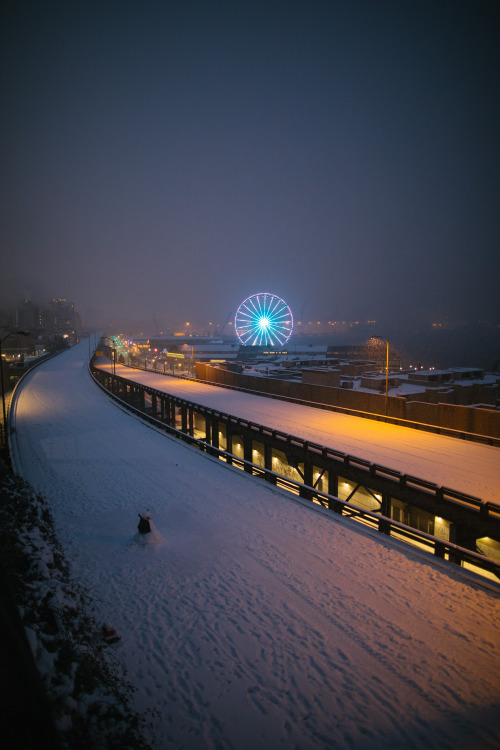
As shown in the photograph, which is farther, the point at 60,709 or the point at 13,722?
the point at 60,709

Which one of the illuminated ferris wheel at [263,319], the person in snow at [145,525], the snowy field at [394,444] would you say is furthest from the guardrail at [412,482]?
the illuminated ferris wheel at [263,319]

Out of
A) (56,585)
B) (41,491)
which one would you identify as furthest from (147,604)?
(41,491)

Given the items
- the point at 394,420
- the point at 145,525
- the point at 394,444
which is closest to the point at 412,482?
the point at 394,444

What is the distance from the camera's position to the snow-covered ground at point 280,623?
4.91 meters

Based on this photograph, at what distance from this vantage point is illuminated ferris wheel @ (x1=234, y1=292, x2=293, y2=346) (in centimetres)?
6612

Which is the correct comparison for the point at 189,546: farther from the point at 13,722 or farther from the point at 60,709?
the point at 13,722

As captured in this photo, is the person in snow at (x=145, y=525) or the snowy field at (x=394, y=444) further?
the snowy field at (x=394, y=444)

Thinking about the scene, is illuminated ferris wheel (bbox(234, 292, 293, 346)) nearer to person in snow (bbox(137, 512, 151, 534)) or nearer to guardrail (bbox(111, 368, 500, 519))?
guardrail (bbox(111, 368, 500, 519))

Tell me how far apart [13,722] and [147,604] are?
5.00 meters

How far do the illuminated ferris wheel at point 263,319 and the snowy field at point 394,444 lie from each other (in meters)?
40.3

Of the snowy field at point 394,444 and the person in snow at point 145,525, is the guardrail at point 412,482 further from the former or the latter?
the person in snow at point 145,525

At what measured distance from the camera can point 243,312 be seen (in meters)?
68.9

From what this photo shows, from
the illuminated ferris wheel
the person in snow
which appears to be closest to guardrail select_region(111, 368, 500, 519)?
the person in snow

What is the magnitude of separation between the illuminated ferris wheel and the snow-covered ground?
5483 cm
